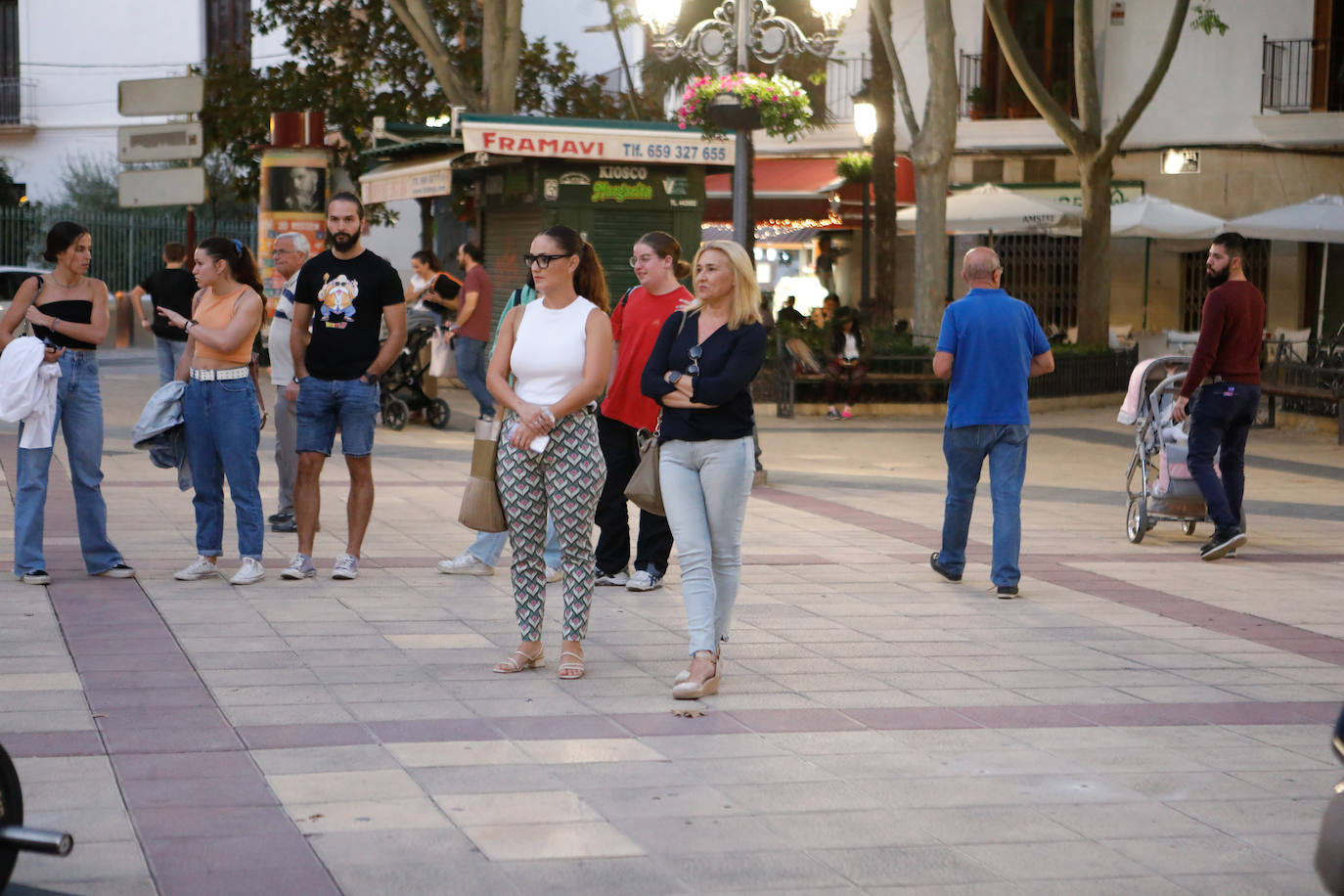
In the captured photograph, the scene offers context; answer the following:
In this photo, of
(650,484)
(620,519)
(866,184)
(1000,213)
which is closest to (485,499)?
(650,484)

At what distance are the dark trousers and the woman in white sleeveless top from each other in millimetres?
2037

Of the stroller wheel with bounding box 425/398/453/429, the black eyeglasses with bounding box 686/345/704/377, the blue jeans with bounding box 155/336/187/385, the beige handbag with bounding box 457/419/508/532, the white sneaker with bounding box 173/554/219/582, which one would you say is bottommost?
the white sneaker with bounding box 173/554/219/582

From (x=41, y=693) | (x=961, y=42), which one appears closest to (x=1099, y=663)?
(x=41, y=693)

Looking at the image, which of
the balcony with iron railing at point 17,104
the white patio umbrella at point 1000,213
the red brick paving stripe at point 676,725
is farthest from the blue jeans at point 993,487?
the balcony with iron railing at point 17,104

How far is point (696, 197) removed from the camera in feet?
66.5

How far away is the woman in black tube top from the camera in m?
8.26

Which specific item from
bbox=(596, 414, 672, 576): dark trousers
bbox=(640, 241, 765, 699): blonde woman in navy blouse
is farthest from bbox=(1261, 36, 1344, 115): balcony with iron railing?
bbox=(640, 241, 765, 699): blonde woman in navy blouse

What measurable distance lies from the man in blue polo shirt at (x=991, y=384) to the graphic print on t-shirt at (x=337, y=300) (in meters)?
2.90

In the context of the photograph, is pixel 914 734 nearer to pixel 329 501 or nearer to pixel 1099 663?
pixel 1099 663

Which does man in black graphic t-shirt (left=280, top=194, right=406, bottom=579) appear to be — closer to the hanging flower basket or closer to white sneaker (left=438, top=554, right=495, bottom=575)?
white sneaker (left=438, top=554, right=495, bottom=575)

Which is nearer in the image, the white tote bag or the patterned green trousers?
the patterned green trousers

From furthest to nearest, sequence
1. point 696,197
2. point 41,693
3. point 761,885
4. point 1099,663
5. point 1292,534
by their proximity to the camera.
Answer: point 696,197
point 1292,534
point 1099,663
point 41,693
point 761,885

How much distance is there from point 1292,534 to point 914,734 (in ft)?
21.2

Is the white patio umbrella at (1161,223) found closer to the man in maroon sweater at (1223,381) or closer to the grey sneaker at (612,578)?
the man in maroon sweater at (1223,381)
